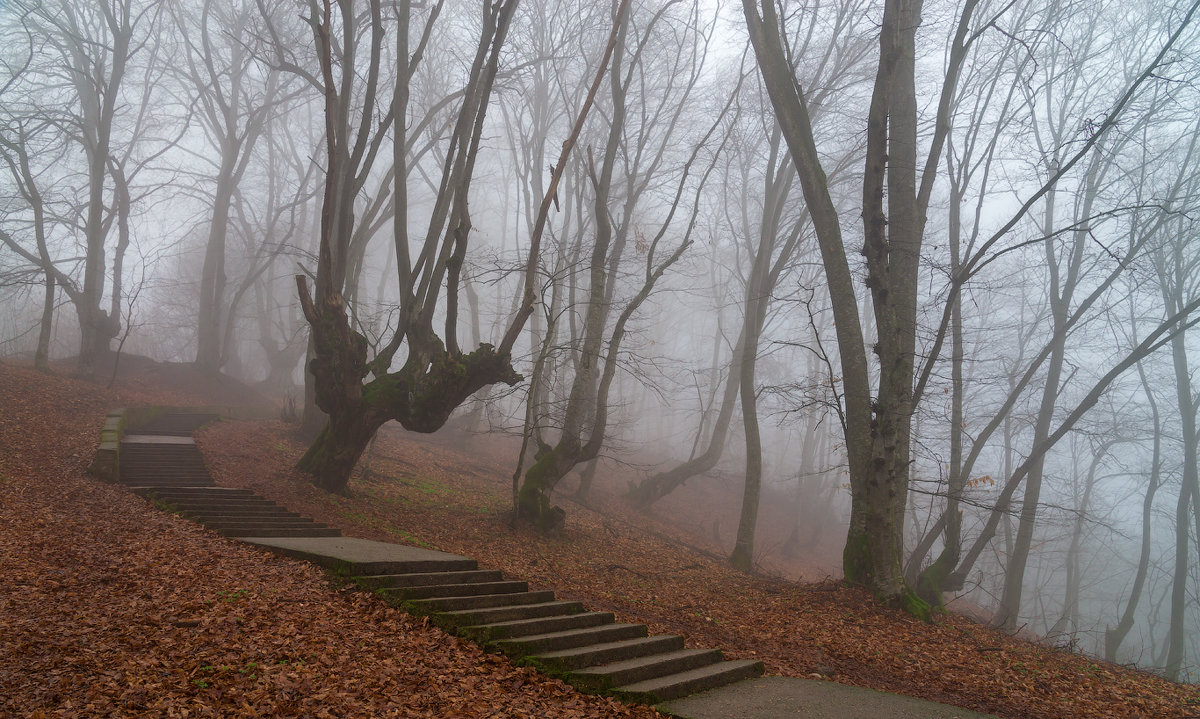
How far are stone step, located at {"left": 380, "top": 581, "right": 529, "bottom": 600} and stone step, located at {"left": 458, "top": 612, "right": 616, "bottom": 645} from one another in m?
0.69

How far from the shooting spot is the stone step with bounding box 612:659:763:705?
16.1 ft

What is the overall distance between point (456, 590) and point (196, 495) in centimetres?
534

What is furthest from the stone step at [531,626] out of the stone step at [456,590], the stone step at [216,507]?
the stone step at [216,507]

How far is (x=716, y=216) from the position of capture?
28438 millimetres

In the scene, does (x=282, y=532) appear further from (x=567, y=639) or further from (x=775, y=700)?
(x=775, y=700)

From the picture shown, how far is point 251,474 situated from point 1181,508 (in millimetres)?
20575

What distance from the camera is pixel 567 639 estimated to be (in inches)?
228

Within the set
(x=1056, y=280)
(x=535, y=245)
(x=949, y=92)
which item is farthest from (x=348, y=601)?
(x=1056, y=280)

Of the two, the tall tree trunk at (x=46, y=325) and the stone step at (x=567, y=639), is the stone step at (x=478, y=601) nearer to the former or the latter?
the stone step at (x=567, y=639)

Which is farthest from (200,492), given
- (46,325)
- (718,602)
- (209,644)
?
(46,325)

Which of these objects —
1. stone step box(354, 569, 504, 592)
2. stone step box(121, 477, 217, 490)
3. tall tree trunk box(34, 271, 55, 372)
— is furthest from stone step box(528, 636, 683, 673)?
tall tree trunk box(34, 271, 55, 372)

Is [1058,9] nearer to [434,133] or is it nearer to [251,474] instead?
[434,133]

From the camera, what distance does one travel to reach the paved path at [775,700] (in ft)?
15.9

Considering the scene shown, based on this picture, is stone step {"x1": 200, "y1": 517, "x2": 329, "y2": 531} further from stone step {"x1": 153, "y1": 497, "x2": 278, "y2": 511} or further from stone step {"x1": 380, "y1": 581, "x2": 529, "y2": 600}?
stone step {"x1": 380, "y1": 581, "x2": 529, "y2": 600}
